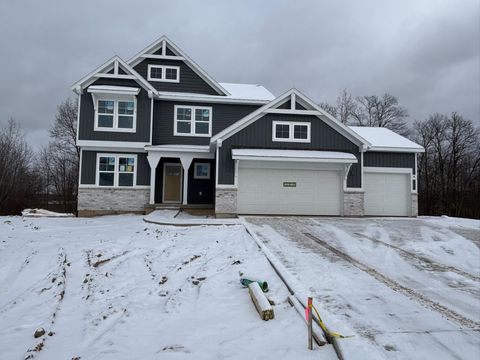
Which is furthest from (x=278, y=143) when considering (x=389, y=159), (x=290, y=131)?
(x=389, y=159)

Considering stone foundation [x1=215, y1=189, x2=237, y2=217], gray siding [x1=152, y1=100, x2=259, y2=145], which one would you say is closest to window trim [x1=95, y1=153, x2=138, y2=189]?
gray siding [x1=152, y1=100, x2=259, y2=145]

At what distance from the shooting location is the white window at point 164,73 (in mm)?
17750

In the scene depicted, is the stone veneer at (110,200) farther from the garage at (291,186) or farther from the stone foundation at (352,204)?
the stone foundation at (352,204)

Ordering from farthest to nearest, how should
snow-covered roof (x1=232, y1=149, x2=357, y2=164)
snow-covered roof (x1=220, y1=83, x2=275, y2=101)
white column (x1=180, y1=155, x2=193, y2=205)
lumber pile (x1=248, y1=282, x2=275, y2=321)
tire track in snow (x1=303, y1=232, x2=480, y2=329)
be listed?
snow-covered roof (x1=220, y1=83, x2=275, y2=101) < white column (x1=180, y1=155, x2=193, y2=205) < snow-covered roof (x1=232, y1=149, x2=357, y2=164) < tire track in snow (x1=303, y1=232, x2=480, y2=329) < lumber pile (x1=248, y1=282, x2=275, y2=321)

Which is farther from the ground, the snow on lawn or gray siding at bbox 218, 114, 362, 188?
gray siding at bbox 218, 114, 362, 188

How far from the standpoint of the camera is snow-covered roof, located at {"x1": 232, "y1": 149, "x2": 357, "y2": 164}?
13.2m

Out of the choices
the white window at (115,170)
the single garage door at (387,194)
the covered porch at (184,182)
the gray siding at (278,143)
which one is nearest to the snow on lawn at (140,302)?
the gray siding at (278,143)

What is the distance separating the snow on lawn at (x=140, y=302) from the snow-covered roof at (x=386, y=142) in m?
10.2

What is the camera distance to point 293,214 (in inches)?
564

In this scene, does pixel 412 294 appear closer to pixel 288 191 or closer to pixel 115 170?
pixel 288 191

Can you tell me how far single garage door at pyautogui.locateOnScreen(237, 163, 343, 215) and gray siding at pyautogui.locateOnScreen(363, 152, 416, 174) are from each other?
7.67 feet

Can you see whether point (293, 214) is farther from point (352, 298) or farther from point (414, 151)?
point (352, 298)

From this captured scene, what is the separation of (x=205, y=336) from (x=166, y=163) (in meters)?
14.2

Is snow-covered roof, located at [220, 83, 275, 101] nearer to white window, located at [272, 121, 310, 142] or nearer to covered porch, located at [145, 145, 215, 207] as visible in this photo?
white window, located at [272, 121, 310, 142]
